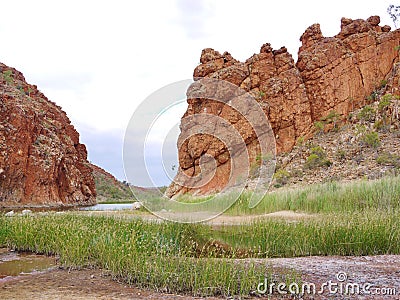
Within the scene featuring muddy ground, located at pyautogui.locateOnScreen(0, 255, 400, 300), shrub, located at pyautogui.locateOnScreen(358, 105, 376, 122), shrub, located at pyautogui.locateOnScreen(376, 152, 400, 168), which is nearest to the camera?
muddy ground, located at pyautogui.locateOnScreen(0, 255, 400, 300)

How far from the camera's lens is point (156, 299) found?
15.5 ft

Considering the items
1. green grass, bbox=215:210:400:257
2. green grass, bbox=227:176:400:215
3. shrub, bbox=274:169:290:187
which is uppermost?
shrub, bbox=274:169:290:187

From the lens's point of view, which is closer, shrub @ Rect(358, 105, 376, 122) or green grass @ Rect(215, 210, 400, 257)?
green grass @ Rect(215, 210, 400, 257)

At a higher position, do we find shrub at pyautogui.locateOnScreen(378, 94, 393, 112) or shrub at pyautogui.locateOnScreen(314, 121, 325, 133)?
shrub at pyautogui.locateOnScreen(378, 94, 393, 112)

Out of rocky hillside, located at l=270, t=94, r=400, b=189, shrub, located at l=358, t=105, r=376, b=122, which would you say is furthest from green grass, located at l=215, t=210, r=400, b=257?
shrub, located at l=358, t=105, r=376, b=122

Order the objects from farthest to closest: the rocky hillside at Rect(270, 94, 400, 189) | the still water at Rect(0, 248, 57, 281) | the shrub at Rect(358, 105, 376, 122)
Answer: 1. the shrub at Rect(358, 105, 376, 122)
2. the rocky hillside at Rect(270, 94, 400, 189)
3. the still water at Rect(0, 248, 57, 281)

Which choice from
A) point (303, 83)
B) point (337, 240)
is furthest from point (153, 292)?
point (303, 83)

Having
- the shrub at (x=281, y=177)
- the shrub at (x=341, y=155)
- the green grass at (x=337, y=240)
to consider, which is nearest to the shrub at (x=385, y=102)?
the shrub at (x=341, y=155)

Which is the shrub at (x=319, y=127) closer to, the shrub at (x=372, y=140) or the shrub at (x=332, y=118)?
the shrub at (x=332, y=118)

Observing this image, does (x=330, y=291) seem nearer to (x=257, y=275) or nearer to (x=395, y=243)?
(x=257, y=275)

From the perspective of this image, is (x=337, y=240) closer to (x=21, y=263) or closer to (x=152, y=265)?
(x=152, y=265)

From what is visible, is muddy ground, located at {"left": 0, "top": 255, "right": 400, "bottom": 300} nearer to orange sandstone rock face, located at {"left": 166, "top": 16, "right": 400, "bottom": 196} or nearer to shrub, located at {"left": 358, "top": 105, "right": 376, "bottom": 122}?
shrub, located at {"left": 358, "top": 105, "right": 376, "bottom": 122}

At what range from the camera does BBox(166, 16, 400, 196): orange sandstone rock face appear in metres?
42.1

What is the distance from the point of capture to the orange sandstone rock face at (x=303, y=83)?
4209 cm
